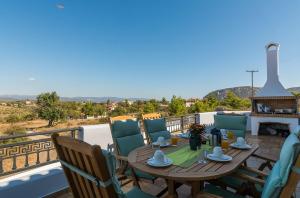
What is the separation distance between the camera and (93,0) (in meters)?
9.80

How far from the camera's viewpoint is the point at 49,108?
84.2 ft

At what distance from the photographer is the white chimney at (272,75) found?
714cm

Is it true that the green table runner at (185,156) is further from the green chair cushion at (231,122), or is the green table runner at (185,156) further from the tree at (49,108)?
the tree at (49,108)

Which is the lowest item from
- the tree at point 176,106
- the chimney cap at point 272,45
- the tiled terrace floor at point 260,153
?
the tiled terrace floor at point 260,153

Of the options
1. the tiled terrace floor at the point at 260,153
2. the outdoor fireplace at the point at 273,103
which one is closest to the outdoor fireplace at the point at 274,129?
the outdoor fireplace at the point at 273,103

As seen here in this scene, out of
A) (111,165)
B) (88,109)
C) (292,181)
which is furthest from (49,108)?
(292,181)

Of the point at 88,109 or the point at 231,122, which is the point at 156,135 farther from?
the point at 88,109

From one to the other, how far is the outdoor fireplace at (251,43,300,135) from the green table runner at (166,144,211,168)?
5.63m

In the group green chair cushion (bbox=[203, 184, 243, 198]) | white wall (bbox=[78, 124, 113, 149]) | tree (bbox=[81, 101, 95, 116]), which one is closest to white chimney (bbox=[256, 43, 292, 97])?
white wall (bbox=[78, 124, 113, 149])

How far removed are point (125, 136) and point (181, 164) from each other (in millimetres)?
1101

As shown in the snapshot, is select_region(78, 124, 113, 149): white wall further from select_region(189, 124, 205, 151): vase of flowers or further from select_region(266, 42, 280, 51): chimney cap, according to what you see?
select_region(266, 42, 280, 51): chimney cap

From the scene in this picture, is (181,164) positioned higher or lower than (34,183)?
higher

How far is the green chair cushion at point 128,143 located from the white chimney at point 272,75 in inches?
237

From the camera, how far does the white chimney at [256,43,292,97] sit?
23.4 feet
